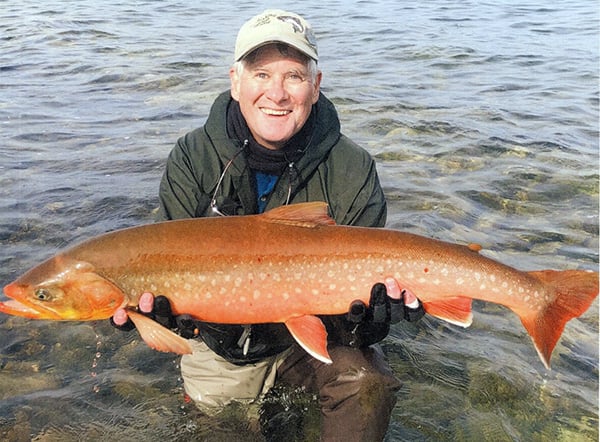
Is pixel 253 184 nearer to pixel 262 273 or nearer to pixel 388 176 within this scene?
pixel 262 273

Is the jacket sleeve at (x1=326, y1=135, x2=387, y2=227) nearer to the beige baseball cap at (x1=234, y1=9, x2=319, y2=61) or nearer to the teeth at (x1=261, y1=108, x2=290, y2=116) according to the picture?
the teeth at (x1=261, y1=108, x2=290, y2=116)

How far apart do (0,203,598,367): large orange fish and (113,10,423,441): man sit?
444mm

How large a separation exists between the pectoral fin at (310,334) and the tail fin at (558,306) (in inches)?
44.9

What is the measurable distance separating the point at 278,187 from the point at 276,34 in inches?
38.6

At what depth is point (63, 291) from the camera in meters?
3.33

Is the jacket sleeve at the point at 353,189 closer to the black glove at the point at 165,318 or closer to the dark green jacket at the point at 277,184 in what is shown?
the dark green jacket at the point at 277,184

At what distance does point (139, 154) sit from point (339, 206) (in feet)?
18.9

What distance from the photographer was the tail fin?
3.45 meters

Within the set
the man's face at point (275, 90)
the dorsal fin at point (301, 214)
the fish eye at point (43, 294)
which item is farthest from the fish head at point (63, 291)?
the man's face at point (275, 90)

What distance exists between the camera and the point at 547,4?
25469mm

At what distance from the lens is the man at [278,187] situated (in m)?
3.81

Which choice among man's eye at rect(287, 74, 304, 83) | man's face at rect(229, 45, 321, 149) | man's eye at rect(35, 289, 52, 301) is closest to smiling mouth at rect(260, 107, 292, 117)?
man's face at rect(229, 45, 321, 149)

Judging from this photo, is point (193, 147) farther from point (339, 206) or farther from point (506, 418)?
point (506, 418)

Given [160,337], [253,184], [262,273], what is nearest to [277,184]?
[253,184]
